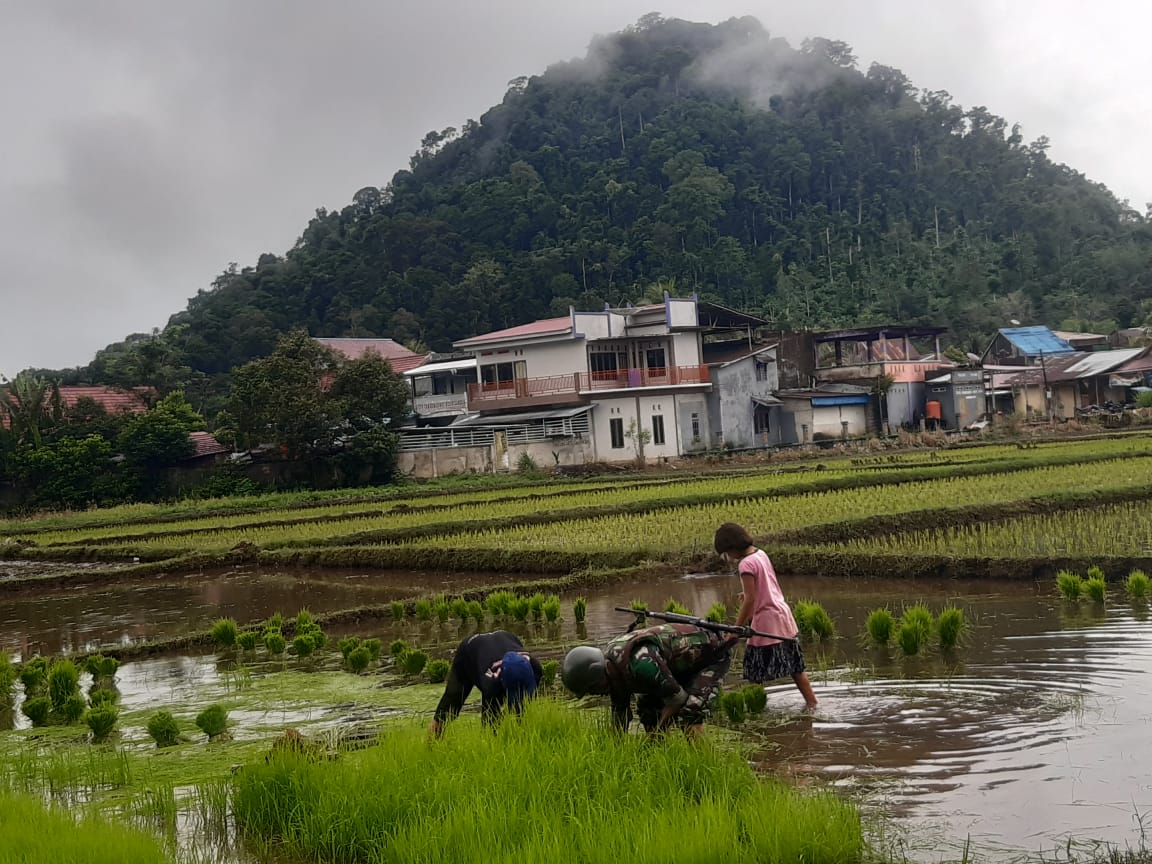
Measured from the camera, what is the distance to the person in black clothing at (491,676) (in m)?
6.25

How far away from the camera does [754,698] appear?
7207 millimetres

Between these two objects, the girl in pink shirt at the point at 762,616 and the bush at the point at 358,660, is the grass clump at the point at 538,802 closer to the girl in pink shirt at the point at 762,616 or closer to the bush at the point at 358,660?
the girl in pink shirt at the point at 762,616

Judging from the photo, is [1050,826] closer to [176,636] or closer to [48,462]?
[176,636]

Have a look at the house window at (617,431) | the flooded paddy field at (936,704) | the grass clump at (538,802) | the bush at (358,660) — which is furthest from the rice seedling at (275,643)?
the house window at (617,431)

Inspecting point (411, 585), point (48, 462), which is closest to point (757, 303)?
point (48, 462)

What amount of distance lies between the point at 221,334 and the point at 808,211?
129 ft

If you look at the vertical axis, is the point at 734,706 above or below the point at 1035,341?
below

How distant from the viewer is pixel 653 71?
10194 cm

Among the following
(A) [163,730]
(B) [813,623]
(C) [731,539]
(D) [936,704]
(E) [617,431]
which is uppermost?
(E) [617,431]

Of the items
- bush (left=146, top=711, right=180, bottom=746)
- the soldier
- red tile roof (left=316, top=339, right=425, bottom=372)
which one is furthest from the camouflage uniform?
red tile roof (left=316, top=339, right=425, bottom=372)

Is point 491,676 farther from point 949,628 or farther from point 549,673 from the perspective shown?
point 949,628

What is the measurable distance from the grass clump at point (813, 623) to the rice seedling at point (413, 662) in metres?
3.38

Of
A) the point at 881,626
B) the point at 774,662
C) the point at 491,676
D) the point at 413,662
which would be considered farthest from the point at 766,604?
the point at 413,662

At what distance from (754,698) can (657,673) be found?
56.3 inches
